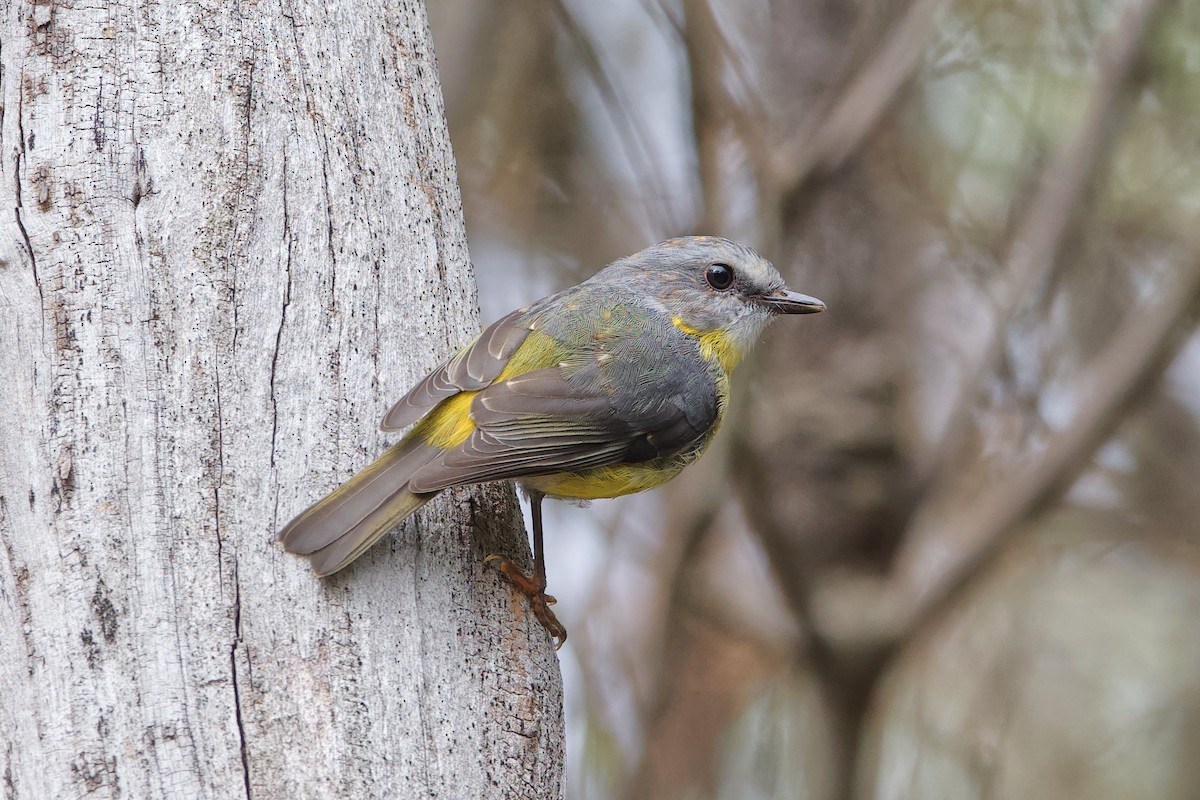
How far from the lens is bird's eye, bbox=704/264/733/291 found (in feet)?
12.9

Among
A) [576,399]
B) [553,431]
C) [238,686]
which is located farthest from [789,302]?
[238,686]

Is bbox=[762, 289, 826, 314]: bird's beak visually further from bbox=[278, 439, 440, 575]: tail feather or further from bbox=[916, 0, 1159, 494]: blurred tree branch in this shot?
bbox=[278, 439, 440, 575]: tail feather

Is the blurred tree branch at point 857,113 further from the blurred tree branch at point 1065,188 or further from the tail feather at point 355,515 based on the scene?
the tail feather at point 355,515

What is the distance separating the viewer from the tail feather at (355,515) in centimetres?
243

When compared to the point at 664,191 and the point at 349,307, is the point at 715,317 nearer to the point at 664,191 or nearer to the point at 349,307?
the point at 349,307

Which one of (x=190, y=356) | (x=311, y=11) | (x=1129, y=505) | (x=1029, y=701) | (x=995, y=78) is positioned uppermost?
(x=995, y=78)

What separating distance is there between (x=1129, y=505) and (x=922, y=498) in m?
1.82

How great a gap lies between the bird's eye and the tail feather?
157 cm

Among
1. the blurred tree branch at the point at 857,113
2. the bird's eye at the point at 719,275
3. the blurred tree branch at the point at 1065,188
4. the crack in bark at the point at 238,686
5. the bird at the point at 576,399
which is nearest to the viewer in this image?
the crack in bark at the point at 238,686

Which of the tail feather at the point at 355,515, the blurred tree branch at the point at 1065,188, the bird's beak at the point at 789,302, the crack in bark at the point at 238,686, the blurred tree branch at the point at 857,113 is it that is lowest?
the crack in bark at the point at 238,686

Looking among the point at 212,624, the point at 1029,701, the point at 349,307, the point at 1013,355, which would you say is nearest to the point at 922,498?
the point at 1013,355

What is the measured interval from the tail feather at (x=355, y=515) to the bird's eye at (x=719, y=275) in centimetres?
157

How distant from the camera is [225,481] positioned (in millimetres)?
2531

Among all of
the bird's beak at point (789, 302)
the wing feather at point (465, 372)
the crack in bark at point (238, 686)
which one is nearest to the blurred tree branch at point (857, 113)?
the bird's beak at point (789, 302)
